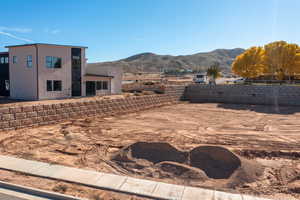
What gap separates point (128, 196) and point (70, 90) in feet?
94.2

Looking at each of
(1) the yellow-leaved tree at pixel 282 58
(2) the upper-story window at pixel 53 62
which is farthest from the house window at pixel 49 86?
(1) the yellow-leaved tree at pixel 282 58

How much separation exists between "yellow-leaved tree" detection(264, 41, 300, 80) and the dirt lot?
82.7ft

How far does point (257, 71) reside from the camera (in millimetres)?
36938

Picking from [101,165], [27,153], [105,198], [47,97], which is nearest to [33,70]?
[47,97]

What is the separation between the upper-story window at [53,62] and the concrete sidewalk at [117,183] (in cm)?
2431

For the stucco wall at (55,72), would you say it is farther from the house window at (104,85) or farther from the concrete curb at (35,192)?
the concrete curb at (35,192)

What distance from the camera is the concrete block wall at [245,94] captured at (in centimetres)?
2484

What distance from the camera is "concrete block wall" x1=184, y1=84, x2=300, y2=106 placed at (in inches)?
978

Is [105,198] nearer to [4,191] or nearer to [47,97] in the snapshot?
[4,191]

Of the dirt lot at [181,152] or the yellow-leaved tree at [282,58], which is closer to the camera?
the dirt lot at [181,152]

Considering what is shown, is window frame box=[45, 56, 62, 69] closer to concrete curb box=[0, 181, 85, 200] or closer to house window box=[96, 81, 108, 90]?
house window box=[96, 81, 108, 90]

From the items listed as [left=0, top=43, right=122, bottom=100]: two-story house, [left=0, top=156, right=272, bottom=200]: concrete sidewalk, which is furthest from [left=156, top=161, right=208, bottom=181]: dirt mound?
[left=0, top=43, right=122, bottom=100]: two-story house

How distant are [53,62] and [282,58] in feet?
102

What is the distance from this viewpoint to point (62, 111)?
46.4 feet
